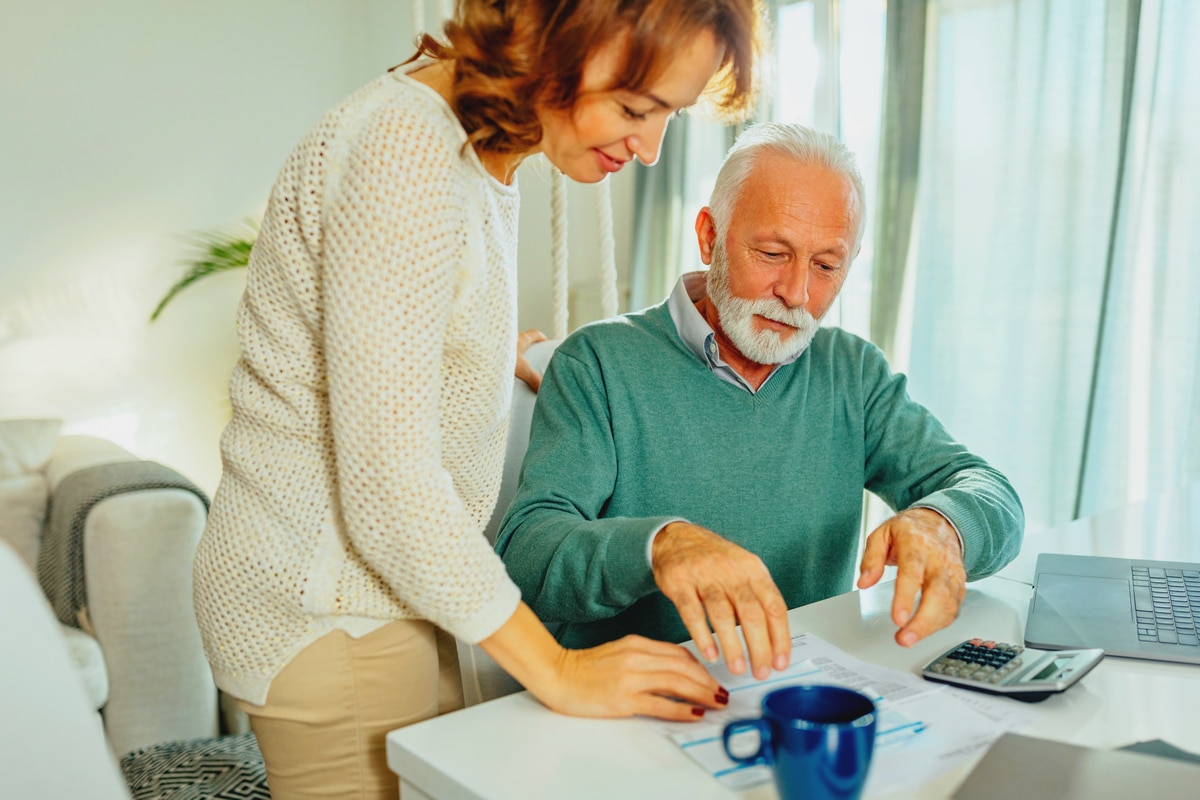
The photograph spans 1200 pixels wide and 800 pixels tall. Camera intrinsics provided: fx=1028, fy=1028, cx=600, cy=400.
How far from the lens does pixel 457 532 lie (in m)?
0.74

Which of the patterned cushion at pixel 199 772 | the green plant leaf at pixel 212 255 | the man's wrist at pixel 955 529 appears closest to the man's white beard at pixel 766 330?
the man's wrist at pixel 955 529

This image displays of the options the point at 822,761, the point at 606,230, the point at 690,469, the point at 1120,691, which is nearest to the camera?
the point at 822,761

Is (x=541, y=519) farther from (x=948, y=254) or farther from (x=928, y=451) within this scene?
(x=948, y=254)

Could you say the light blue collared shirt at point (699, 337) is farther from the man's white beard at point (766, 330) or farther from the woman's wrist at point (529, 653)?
the woman's wrist at point (529, 653)

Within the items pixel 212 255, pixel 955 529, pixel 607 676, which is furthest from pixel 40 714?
pixel 212 255

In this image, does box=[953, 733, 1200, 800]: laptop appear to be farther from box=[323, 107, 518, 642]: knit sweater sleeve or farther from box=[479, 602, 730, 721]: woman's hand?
box=[323, 107, 518, 642]: knit sweater sleeve

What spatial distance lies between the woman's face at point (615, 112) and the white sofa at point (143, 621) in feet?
5.72

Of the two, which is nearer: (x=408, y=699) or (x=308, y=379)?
(x=308, y=379)

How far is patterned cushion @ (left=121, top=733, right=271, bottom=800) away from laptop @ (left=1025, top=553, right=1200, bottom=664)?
998 millimetres

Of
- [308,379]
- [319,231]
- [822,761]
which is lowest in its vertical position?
[822,761]

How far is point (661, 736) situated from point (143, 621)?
1775 millimetres

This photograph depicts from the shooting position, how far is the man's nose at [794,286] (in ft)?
4.62

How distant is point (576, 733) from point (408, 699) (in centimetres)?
19

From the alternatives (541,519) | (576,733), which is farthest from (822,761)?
(541,519)
